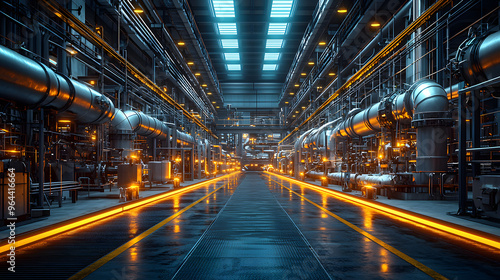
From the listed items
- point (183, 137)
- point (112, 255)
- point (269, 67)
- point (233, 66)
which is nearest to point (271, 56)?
point (269, 67)

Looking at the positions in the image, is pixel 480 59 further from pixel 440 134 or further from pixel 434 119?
pixel 440 134

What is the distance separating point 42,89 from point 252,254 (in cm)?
665

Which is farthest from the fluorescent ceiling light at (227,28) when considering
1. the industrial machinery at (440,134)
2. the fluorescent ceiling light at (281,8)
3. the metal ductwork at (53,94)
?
the metal ductwork at (53,94)

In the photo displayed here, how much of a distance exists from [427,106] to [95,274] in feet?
33.7

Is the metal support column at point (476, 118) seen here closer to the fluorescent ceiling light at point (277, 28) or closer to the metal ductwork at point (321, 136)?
the metal ductwork at point (321, 136)

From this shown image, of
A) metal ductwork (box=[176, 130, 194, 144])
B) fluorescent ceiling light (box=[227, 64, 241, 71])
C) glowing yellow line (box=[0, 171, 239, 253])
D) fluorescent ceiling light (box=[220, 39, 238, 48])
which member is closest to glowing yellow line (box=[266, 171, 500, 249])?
glowing yellow line (box=[0, 171, 239, 253])

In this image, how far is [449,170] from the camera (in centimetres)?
1233

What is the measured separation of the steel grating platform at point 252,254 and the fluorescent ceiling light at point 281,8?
23.2 metres

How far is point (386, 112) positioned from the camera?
14094 millimetres

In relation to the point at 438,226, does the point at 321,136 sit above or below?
above

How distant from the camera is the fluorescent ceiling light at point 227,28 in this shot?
33550 millimetres

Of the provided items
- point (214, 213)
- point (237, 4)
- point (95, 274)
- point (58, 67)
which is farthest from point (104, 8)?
point (95, 274)

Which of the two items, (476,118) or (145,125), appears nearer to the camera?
(476,118)

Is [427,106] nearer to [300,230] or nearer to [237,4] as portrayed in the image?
[300,230]
